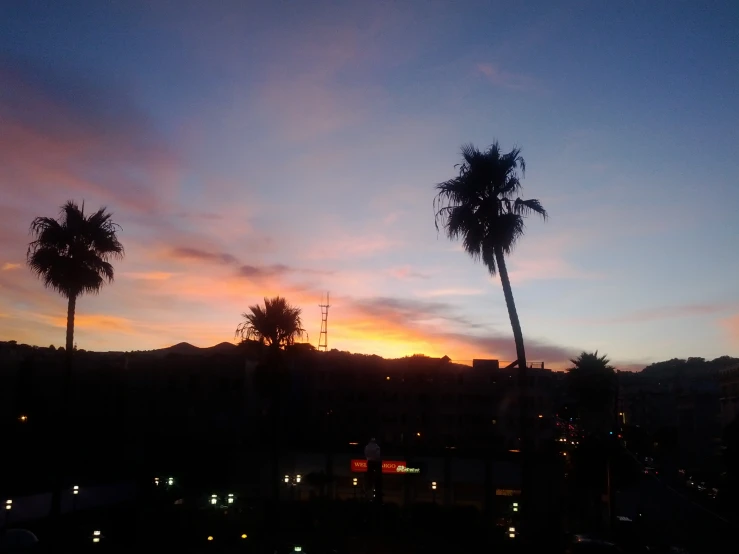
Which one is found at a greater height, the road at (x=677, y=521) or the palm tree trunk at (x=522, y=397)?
the palm tree trunk at (x=522, y=397)

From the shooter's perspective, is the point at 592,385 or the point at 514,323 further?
the point at 592,385

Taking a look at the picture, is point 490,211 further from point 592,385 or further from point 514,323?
point 592,385

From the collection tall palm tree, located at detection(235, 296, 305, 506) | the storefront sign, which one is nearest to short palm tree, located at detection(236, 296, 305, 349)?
tall palm tree, located at detection(235, 296, 305, 506)

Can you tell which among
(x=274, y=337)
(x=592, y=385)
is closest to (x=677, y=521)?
(x=592, y=385)

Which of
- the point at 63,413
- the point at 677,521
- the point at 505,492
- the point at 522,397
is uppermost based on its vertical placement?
the point at 522,397

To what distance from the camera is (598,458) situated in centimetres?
3984

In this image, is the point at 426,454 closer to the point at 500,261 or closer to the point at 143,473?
the point at 143,473

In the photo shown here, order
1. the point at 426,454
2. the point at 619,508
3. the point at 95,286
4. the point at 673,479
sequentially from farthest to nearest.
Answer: the point at 673,479 → the point at 619,508 → the point at 426,454 → the point at 95,286

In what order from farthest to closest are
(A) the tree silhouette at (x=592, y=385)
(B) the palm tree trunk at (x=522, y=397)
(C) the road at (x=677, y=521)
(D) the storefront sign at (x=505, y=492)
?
(A) the tree silhouette at (x=592, y=385) < (D) the storefront sign at (x=505, y=492) < (C) the road at (x=677, y=521) < (B) the palm tree trunk at (x=522, y=397)

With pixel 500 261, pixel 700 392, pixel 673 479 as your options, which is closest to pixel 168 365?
pixel 500 261

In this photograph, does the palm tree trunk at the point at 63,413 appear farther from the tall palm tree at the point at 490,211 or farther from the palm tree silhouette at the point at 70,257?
the tall palm tree at the point at 490,211

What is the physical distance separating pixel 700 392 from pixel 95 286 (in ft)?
351

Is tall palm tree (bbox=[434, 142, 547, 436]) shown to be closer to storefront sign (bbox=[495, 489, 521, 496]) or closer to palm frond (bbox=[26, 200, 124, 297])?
palm frond (bbox=[26, 200, 124, 297])

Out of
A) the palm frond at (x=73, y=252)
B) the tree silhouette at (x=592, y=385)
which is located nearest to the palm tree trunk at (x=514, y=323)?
the palm frond at (x=73, y=252)
